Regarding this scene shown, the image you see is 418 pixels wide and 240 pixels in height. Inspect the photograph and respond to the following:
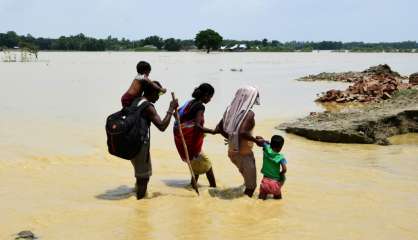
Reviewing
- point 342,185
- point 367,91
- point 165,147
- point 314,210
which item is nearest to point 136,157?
point 314,210

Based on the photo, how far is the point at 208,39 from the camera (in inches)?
3848

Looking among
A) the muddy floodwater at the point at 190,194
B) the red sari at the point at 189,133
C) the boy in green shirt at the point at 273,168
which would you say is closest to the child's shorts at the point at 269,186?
the boy in green shirt at the point at 273,168

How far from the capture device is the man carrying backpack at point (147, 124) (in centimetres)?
552

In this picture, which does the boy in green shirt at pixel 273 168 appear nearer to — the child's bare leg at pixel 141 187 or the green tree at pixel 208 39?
the child's bare leg at pixel 141 187

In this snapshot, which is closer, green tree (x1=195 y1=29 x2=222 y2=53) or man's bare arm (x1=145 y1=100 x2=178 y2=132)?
man's bare arm (x1=145 y1=100 x2=178 y2=132)

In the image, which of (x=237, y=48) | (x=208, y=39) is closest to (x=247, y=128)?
(x=208, y=39)

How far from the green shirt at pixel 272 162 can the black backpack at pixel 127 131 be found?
4.23 feet

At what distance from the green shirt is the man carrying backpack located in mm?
1069

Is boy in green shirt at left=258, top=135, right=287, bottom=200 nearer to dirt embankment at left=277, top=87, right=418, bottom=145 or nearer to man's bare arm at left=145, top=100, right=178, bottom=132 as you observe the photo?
man's bare arm at left=145, top=100, right=178, bottom=132

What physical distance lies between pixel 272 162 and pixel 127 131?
1.55 metres

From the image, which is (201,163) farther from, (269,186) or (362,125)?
(362,125)

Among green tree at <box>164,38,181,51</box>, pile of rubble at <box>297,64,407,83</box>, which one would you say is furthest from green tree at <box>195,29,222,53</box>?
pile of rubble at <box>297,64,407,83</box>

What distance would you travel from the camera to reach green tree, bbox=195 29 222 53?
9662 cm

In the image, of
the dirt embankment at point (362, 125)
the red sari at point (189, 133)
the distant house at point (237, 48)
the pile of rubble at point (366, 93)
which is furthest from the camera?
the distant house at point (237, 48)
